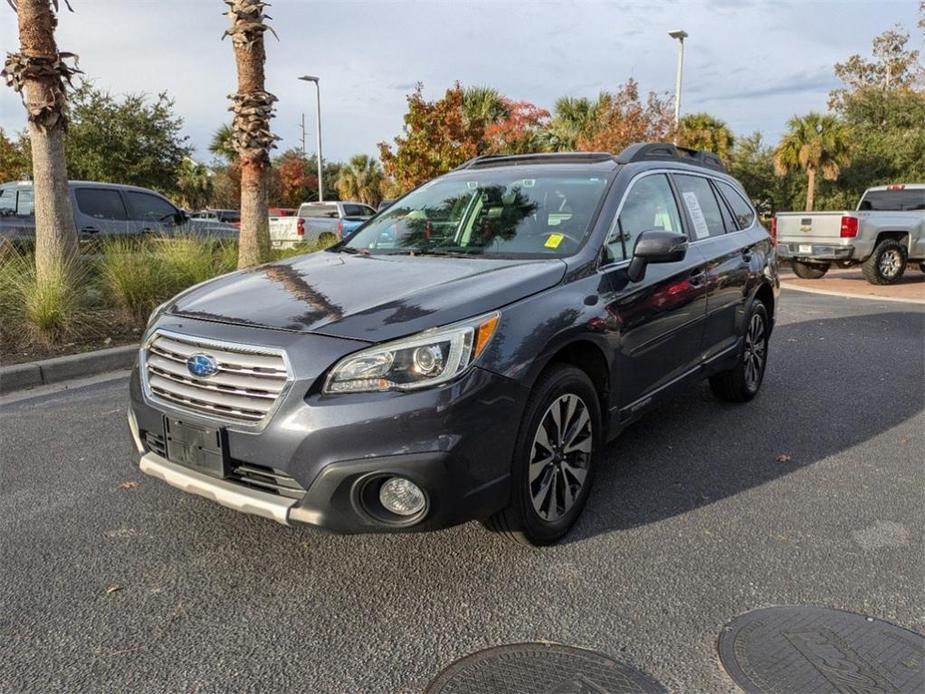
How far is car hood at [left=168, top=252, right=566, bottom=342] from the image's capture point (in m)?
2.68

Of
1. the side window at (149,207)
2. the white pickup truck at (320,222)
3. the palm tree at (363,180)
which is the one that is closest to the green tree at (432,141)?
the white pickup truck at (320,222)

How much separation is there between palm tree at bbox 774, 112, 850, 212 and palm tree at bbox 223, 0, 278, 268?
2831 centimetres

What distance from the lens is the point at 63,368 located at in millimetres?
5965

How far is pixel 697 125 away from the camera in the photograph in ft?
101

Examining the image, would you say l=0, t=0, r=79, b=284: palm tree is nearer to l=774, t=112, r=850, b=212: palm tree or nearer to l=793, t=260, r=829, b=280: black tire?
l=793, t=260, r=829, b=280: black tire

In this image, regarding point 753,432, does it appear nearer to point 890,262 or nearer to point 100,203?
point 100,203

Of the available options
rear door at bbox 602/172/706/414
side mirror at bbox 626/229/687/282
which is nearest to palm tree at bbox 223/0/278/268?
rear door at bbox 602/172/706/414


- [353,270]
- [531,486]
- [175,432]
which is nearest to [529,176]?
[353,270]

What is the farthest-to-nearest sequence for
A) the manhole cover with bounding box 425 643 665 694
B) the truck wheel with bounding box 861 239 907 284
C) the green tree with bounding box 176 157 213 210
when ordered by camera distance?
1. the green tree with bounding box 176 157 213 210
2. the truck wheel with bounding box 861 239 907 284
3. the manhole cover with bounding box 425 643 665 694

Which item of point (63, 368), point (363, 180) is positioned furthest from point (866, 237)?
point (363, 180)

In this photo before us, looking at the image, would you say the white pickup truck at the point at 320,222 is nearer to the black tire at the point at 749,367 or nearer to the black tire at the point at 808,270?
the black tire at the point at 808,270

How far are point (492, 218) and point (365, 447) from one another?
1.83m

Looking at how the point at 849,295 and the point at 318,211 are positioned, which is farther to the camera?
the point at 318,211

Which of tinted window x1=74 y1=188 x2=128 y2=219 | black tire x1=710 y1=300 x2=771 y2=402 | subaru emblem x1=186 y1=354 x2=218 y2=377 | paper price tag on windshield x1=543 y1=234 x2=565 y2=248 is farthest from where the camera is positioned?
tinted window x1=74 y1=188 x2=128 y2=219
